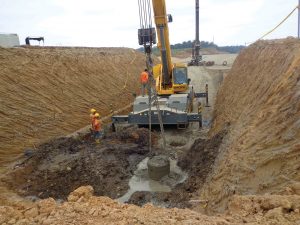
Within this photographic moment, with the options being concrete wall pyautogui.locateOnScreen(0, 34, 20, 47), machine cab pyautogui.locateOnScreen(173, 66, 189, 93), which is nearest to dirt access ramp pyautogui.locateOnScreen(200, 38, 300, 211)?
machine cab pyautogui.locateOnScreen(173, 66, 189, 93)

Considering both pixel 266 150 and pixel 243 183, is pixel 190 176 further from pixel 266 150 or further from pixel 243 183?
pixel 266 150

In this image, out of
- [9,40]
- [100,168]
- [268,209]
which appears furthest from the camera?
[9,40]

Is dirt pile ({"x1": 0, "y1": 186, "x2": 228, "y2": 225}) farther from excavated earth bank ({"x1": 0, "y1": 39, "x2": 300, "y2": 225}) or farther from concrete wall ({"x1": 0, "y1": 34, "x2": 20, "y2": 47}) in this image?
concrete wall ({"x1": 0, "y1": 34, "x2": 20, "y2": 47})

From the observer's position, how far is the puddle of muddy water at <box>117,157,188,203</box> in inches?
345

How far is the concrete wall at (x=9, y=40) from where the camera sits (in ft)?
81.6

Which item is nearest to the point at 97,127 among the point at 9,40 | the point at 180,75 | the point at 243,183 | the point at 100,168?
the point at 100,168

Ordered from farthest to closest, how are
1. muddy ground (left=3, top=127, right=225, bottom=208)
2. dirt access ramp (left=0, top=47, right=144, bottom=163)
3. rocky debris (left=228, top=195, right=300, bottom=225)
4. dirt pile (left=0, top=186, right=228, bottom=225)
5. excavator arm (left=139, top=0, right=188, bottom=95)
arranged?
1. dirt access ramp (left=0, top=47, right=144, bottom=163)
2. excavator arm (left=139, top=0, right=188, bottom=95)
3. muddy ground (left=3, top=127, right=225, bottom=208)
4. dirt pile (left=0, top=186, right=228, bottom=225)
5. rocky debris (left=228, top=195, right=300, bottom=225)

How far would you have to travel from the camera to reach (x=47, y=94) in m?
15.5

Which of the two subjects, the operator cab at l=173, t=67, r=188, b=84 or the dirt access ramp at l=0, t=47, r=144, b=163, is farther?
the operator cab at l=173, t=67, r=188, b=84

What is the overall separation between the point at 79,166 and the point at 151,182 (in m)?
2.42

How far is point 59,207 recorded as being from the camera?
502 centimetres

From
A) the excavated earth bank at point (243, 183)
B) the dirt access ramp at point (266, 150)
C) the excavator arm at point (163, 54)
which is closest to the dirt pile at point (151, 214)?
the excavated earth bank at point (243, 183)

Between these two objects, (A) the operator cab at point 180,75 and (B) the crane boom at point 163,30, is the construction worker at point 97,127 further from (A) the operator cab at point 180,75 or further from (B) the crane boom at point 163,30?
(A) the operator cab at point 180,75

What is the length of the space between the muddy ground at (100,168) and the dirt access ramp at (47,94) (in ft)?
4.06
